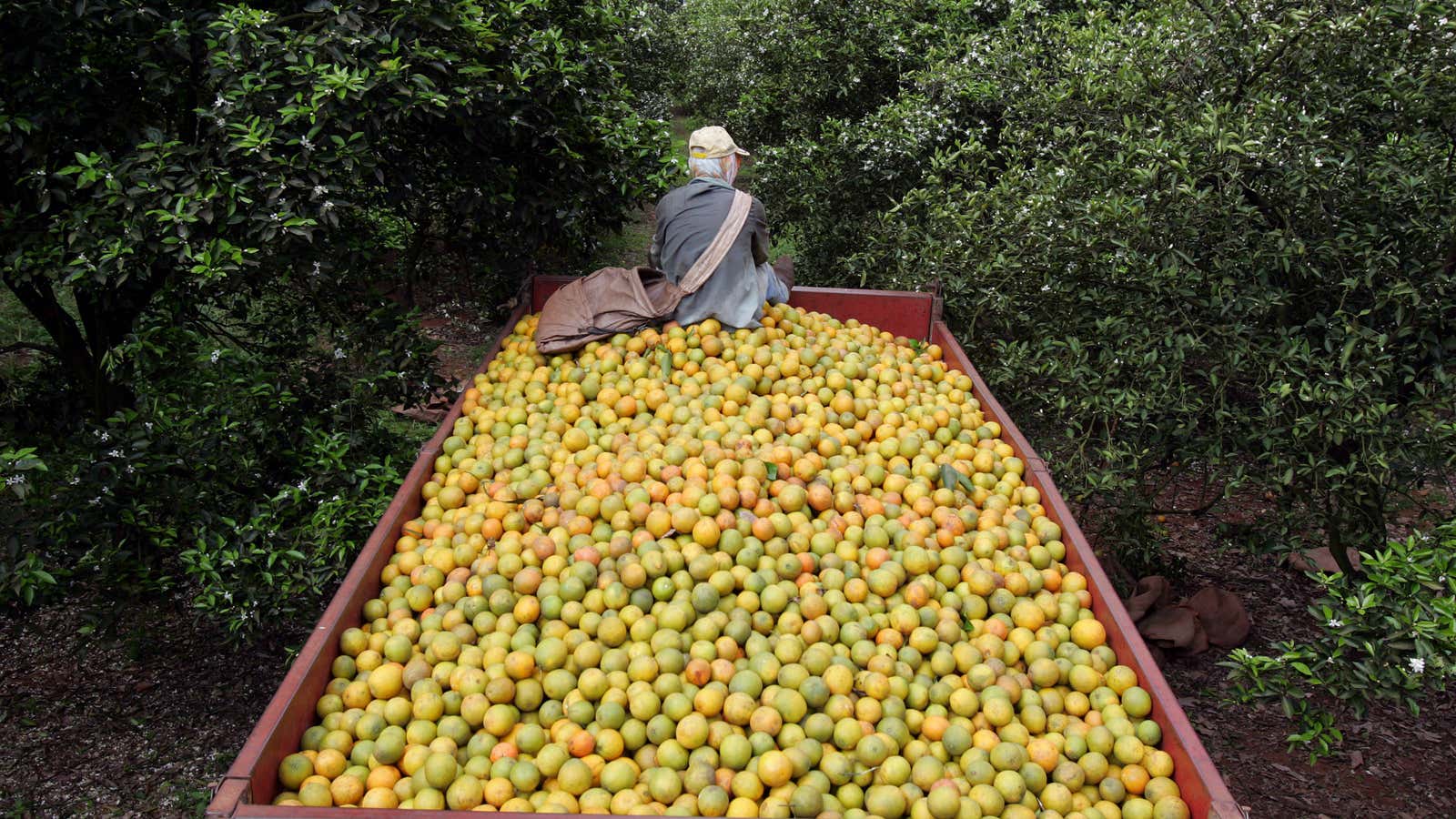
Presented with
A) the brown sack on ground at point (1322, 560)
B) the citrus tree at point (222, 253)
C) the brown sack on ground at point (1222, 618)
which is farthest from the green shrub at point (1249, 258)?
the citrus tree at point (222, 253)

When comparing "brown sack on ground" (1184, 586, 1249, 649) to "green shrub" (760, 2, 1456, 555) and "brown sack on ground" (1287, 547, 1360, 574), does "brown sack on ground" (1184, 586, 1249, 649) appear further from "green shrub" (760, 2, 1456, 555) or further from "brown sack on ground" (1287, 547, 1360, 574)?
"brown sack on ground" (1287, 547, 1360, 574)

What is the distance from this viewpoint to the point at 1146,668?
2.57m

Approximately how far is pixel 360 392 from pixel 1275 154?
3917 mm

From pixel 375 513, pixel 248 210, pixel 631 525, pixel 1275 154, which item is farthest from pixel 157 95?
pixel 1275 154

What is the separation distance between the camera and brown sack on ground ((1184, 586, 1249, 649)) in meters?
4.59

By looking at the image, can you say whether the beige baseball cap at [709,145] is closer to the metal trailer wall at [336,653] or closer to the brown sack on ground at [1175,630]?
the metal trailer wall at [336,653]

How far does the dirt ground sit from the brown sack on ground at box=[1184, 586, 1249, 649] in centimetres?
9

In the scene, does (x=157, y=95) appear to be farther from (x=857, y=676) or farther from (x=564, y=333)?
(x=857, y=676)

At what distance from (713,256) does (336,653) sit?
2623mm

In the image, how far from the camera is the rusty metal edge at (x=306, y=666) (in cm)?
207

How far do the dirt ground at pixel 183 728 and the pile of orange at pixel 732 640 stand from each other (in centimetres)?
158

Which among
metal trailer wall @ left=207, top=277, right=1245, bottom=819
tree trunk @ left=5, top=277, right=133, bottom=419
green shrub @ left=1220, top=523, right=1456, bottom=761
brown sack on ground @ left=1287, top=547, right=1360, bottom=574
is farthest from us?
brown sack on ground @ left=1287, top=547, right=1360, bottom=574

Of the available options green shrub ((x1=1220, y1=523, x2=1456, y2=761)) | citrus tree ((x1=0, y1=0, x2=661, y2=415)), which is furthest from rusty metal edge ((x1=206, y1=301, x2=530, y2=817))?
green shrub ((x1=1220, y1=523, x2=1456, y2=761))

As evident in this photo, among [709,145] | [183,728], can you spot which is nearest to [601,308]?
[709,145]
